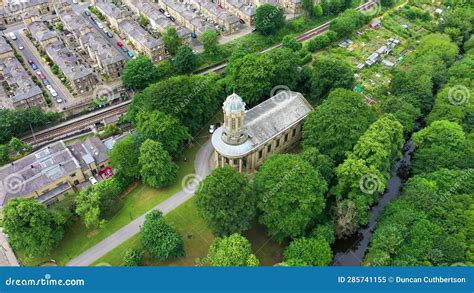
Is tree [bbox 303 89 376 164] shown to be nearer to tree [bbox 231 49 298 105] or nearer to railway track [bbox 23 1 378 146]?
tree [bbox 231 49 298 105]

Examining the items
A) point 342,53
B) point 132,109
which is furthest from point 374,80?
point 132,109

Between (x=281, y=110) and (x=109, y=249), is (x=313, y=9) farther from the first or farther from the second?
(x=109, y=249)

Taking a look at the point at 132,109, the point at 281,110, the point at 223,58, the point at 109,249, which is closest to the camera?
the point at 109,249

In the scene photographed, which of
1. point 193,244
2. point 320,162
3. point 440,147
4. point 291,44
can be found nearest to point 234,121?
point 320,162

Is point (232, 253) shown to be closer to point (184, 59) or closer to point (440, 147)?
point (440, 147)

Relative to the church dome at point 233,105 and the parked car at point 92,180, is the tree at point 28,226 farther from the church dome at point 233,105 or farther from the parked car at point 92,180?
the church dome at point 233,105

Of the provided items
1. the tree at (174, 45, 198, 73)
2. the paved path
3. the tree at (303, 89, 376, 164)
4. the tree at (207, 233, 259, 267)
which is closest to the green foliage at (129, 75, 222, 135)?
the paved path
